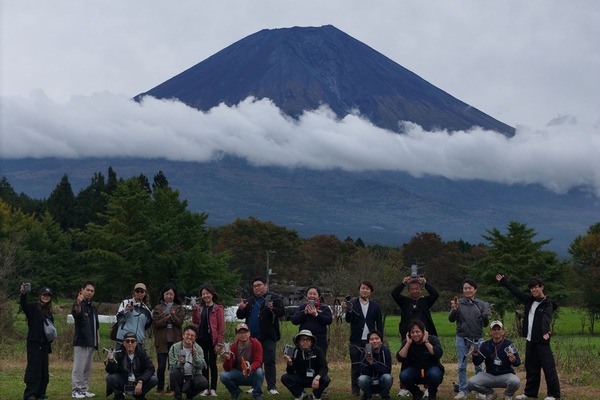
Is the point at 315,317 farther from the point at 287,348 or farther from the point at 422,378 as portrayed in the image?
the point at 422,378

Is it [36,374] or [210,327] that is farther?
[210,327]

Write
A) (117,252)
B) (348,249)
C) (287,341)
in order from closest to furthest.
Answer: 1. (287,341)
2. (117,252)
3. (348,249)

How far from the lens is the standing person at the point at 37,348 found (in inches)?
394

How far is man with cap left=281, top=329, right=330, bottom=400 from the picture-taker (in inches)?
392

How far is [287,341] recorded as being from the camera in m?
18.8

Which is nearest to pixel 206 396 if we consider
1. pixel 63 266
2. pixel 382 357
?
pixel 382 357

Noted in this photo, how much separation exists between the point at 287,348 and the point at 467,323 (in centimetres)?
237

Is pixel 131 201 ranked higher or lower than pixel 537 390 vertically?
higher

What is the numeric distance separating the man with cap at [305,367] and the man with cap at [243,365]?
0.35 meters

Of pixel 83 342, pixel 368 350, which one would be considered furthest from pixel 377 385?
pixel 83 342

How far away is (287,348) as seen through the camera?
1011 cm

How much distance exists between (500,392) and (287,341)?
27.5 feet

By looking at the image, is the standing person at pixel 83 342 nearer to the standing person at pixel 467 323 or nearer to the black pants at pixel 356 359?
the black pants at pixel 356 359

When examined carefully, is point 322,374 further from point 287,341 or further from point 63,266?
point 63,266
